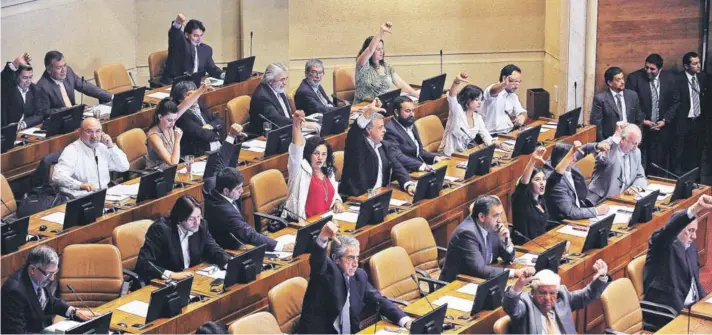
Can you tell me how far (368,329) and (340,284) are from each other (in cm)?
28

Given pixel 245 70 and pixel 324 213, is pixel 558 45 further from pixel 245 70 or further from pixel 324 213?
pixel 324 213

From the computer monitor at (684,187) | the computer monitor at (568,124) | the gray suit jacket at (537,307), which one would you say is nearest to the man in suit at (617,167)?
the computer monitor at (684,187)

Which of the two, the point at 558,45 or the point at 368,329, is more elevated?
the point at 558,45

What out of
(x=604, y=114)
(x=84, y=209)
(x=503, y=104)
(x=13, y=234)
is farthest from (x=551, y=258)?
(x=604, y=114)

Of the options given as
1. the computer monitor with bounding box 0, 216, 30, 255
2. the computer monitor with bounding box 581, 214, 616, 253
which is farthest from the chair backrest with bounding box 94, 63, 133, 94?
the computer monitor with bounding box 581, 214, 616, 253

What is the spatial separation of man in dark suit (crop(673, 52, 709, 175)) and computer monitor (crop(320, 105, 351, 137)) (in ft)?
9.70

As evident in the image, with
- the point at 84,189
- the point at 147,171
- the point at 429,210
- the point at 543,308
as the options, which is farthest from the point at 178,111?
the point at 543,308

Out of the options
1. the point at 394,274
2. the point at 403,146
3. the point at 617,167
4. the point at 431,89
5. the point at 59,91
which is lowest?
the point at 394,274

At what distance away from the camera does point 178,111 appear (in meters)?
9.33

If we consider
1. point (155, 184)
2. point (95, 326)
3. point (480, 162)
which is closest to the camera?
point (95, 326)

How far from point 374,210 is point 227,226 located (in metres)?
0.92

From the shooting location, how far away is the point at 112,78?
10.8m

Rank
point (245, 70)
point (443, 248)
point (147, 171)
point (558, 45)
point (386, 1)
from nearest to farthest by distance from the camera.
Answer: point (443, 248) → point (147, 171) → point (245, 70) → point (558, 45) → point (386, 1)

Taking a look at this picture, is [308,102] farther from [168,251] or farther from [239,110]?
[168,251]
